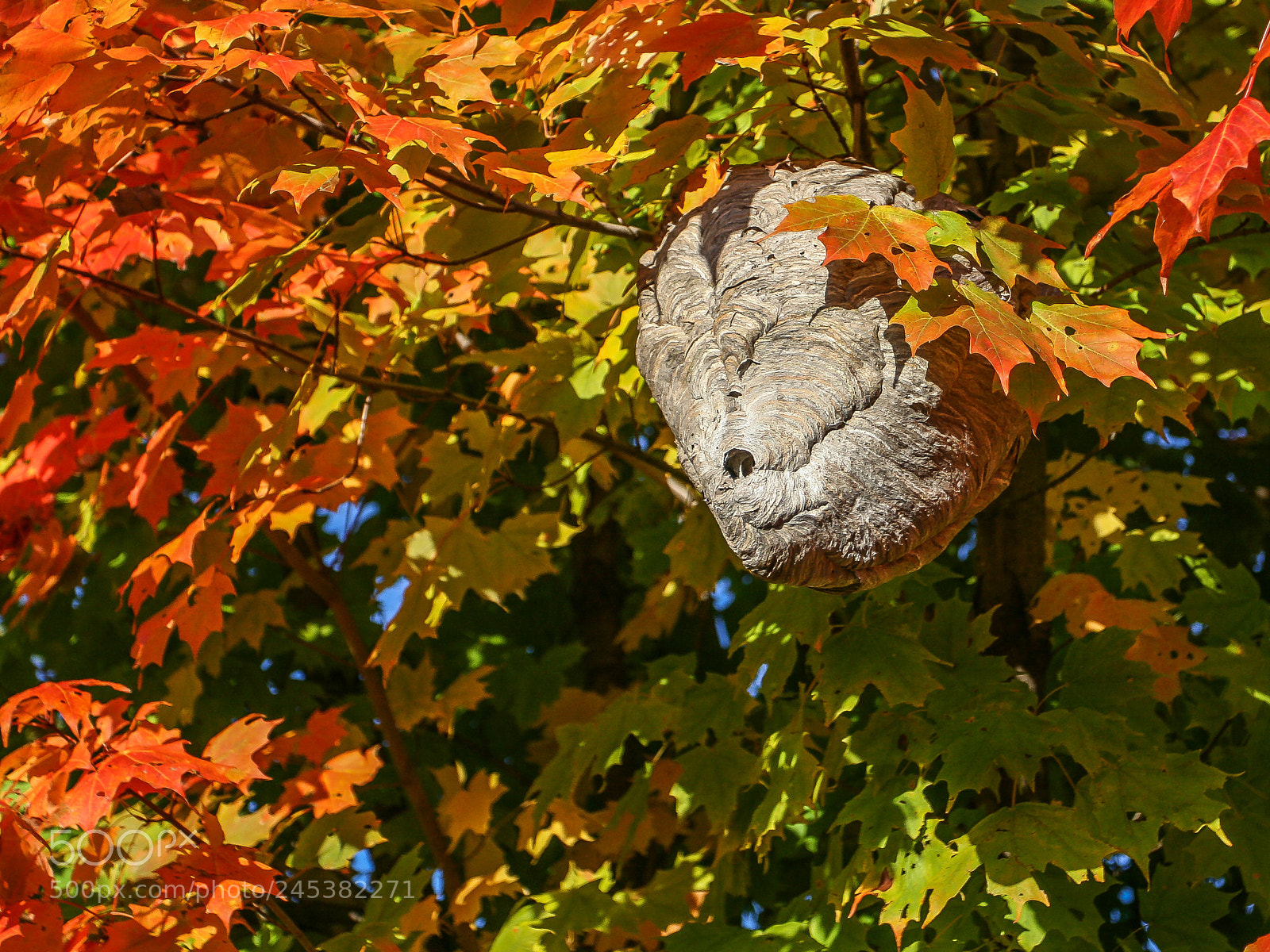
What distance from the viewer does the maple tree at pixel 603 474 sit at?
1977mm

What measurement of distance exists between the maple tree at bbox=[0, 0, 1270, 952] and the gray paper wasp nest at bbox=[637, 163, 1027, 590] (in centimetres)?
12

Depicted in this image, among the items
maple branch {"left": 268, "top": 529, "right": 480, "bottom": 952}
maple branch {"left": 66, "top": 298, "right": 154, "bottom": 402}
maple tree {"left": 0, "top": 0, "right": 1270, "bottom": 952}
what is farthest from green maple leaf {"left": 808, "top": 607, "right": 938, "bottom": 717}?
maple branch {"left": 66, "top": 298, "right": 154, "bottom": 402}

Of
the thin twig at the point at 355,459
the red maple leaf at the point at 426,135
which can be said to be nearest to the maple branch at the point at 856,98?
the red maple leaf at the point at 426,135

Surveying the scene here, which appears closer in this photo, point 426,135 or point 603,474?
point 426,135

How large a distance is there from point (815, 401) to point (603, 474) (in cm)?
197

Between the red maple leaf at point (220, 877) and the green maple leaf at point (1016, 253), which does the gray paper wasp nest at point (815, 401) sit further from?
the red maple leaf at point (220, 877)

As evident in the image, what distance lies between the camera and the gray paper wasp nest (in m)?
1.64

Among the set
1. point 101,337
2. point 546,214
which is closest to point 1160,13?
point 546,214

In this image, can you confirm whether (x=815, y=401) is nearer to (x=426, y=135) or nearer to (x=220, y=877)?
(x=426, y=135)

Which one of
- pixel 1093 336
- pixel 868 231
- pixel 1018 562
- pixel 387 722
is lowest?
pixel 387 722

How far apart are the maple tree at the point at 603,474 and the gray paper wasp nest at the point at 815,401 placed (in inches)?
4.5

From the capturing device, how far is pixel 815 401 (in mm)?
1718

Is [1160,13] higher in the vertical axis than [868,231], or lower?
higher

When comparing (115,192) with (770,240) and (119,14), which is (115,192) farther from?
(770,240)
